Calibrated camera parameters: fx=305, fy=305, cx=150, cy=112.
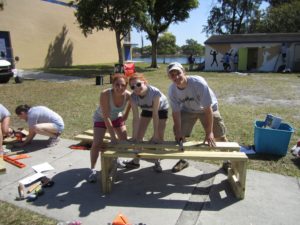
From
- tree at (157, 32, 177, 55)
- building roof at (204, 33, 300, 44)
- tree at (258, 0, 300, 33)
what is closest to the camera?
building roof at (204, 33, 300, 44)

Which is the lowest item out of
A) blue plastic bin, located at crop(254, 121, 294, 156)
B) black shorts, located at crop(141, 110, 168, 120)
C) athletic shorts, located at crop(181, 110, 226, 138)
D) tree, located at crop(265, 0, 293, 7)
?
blue plastic bin, located at crop(254, 121, 294, 156)

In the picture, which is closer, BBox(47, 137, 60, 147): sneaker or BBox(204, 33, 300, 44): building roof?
BBox(47, 137, 60, 147): sneaker

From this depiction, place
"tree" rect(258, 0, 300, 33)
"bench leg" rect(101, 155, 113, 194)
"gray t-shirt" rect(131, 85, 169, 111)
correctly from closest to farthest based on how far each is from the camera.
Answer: "bench leg" rect(101, 155, 113, 194) → "gray t-shirt" rect(131, 85, 169, 111) → "tree" rect(258, 0, 300, 33)

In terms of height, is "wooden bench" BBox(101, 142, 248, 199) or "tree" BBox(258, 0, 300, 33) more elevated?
"tree" BBox(258, 0, 300, 33)

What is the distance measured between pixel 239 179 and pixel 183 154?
0.71 meters

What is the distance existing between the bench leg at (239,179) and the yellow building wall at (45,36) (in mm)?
23485

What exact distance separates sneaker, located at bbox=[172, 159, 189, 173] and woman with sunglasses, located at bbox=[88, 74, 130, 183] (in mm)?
961

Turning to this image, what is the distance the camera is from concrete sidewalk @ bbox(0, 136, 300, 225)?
3.26 m

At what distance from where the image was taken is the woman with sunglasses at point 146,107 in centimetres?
393

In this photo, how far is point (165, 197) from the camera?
3.71m

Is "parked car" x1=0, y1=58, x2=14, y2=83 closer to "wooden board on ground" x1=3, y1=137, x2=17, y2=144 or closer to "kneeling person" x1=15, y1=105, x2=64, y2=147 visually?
"wooden board on ground" x1=3, y1=137, x2=17, y2=144

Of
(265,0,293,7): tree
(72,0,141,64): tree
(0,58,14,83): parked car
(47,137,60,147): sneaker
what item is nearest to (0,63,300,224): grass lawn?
(47,137,60,147): sneaker

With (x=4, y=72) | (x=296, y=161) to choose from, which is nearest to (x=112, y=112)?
(x=296, y=161)

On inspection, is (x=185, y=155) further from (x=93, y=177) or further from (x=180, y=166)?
(x=93, y=177)
